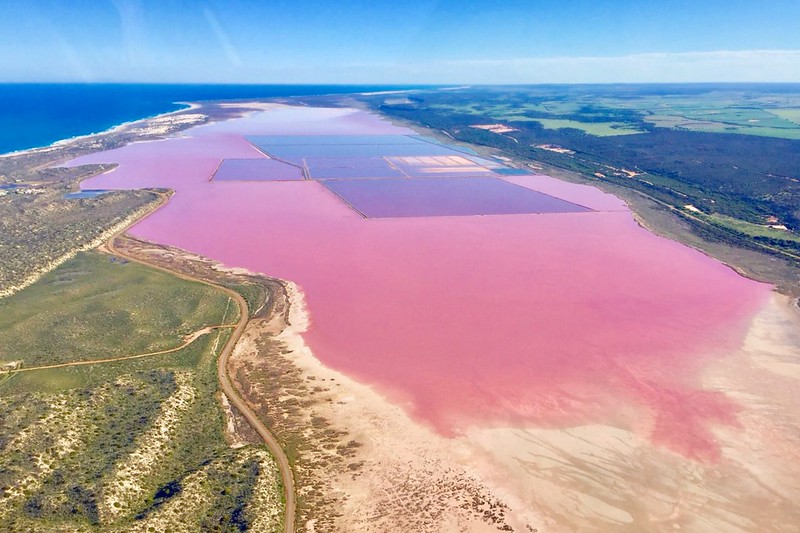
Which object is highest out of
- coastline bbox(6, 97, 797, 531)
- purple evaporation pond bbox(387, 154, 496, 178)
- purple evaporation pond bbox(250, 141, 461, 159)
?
purple evaporation pond bbox(250, 141, 461, 159)

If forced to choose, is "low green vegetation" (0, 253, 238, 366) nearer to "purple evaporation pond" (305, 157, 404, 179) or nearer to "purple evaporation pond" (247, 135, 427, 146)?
"purple evaporation pond" (305, 157, 404, 179)

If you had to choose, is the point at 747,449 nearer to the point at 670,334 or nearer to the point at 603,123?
the point at 670,334

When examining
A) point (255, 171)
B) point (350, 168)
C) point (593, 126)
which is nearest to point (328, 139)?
point (350, 168)

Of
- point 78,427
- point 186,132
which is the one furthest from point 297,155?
point 78,427

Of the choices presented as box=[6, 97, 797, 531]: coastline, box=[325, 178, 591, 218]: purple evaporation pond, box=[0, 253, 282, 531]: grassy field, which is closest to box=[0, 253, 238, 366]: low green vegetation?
box=[0, 253, 282, 531]: grassy field

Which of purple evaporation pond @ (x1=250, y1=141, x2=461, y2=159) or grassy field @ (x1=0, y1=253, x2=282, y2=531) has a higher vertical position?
purple evaporation pond @ (x1=250, y1=141, x2=461, y2=159)

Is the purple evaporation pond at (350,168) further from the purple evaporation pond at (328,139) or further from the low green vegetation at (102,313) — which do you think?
the low green vegetation at (102,313)
